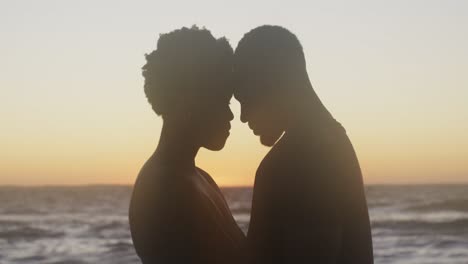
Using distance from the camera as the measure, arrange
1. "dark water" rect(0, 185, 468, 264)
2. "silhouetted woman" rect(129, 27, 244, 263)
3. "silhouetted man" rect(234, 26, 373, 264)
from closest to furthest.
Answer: "silhouetted man" rect(234, 26, 373, 264)
"silhouetted woman" rect(129, 27, 244, 263)
"dark water" rect(0, 185, 468, 264)

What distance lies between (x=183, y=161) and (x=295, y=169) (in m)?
0.75

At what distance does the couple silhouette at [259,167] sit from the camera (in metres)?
2.68

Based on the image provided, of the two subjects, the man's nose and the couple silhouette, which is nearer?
the couple silhouette

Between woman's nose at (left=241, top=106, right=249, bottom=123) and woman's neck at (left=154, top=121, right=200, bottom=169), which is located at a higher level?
woman's nose at (left=241, top=106, right=249, bottom=123)

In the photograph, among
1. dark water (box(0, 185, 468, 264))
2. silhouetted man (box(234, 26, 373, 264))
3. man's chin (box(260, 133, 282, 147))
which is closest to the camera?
silhouetted man (box(234, 26, 373, 264))

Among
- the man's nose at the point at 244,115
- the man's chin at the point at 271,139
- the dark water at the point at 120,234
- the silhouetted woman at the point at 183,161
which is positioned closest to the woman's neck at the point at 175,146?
the silhouetted woman at the point at 183,161

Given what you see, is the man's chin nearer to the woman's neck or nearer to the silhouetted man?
the silhouetted man

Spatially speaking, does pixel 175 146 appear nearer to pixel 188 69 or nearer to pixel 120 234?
pixel 188 69

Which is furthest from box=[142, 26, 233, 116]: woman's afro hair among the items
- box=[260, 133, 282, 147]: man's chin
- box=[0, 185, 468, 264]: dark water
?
box=[0, 185, 468, 264]: dark water

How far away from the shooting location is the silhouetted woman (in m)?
3.20

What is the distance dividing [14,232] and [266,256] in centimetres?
2711

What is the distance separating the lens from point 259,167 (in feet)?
8.98

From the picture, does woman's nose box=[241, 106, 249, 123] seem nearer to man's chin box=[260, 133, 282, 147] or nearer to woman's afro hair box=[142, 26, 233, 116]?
man's chin box=[260, 133, 282, 147]

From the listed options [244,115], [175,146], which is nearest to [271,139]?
[244,115]
